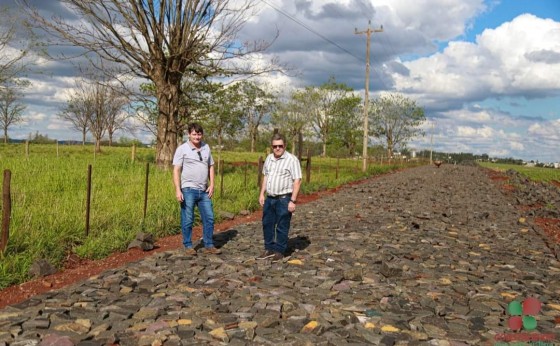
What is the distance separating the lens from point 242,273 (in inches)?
248

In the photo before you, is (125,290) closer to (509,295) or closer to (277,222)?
(277,222)

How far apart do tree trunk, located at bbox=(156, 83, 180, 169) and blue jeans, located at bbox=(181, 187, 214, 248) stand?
12.4 metres

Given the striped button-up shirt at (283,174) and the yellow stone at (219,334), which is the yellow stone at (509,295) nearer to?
the striped button-up shirt at (283,174)

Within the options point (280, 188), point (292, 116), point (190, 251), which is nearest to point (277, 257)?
point (280, 188)

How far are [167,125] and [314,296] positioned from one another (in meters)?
15.6

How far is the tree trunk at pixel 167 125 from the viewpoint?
19266 mm

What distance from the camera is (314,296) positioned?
210 inches

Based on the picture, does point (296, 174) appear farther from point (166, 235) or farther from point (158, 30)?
point (158, 30)

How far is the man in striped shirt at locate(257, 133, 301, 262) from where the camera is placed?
277 inches

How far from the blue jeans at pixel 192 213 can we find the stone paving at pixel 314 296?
1.15ft

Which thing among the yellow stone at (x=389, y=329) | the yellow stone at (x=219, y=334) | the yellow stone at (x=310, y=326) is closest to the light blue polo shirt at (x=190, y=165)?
the yellow stone at (x=219, y=334)

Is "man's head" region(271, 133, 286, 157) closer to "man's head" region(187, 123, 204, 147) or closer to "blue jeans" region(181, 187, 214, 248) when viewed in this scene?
"man's head" region(187, 123, 204, 147)

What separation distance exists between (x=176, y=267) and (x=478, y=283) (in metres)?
4.29

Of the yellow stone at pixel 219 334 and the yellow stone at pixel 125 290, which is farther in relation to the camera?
the yellow stone at pixel 125 290
